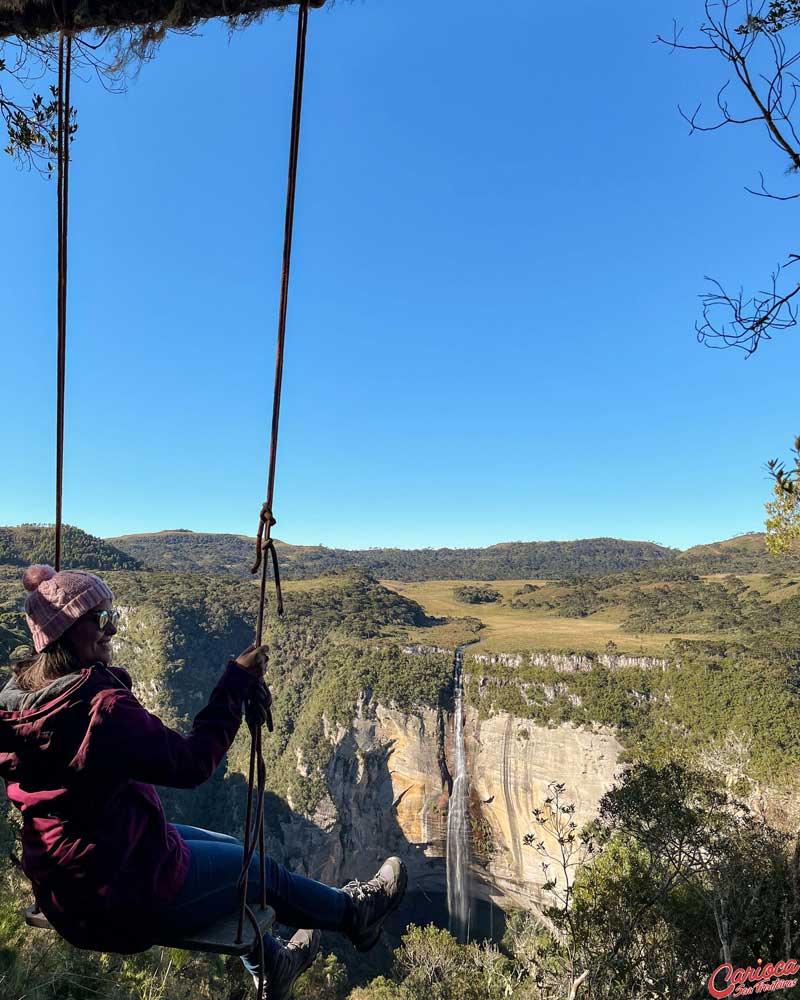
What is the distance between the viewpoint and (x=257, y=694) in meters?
1.71

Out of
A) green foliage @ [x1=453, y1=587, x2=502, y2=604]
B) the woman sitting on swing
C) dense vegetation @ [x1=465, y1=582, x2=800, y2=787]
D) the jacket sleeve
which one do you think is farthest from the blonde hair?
green foliage @ [x1=453, y1=587, x2=502, y2=604]

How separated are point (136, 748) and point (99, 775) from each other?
0.12m

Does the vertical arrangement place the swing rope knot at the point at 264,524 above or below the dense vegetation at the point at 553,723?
above

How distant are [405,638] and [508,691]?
1238 cm

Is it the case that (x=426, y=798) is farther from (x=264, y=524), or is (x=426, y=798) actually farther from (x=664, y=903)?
(x=264, y=524)

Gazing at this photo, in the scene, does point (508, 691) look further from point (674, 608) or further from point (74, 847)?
point (74, 847)

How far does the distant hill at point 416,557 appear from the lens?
111312 mm

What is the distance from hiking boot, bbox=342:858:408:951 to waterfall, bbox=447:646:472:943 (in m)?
34.8

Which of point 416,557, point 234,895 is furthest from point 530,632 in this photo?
point 416,557

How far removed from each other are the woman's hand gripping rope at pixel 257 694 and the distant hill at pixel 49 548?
6732 cm

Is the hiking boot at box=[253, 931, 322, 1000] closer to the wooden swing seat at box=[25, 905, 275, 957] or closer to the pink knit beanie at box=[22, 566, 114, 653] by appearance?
the wooden swing seat at box=[25, 905, 275, 957]

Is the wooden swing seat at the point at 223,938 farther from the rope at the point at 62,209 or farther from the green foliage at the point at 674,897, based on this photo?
the green foliage at the point at 674,897

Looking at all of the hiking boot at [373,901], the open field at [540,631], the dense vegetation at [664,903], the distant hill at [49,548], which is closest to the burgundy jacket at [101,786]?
the hiking boot at [373,901]

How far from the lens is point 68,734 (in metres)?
1.37
